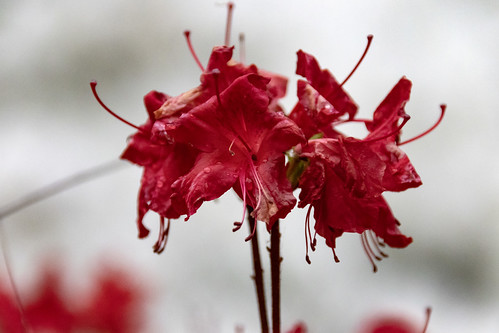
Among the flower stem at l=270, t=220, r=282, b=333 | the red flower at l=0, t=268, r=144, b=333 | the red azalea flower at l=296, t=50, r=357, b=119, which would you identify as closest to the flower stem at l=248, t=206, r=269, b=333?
the flower stem at l=270, t=220, r=282, b=333

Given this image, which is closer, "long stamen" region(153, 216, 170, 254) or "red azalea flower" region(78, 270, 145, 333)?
"long stamen" region(153, 216, 170, 254)

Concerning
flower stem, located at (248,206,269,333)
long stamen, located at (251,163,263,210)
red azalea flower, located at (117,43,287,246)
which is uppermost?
red azalea flower, located at (117,43,287,246)

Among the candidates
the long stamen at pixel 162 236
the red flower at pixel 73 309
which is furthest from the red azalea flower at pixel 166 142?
the red flower at pixel 73 309

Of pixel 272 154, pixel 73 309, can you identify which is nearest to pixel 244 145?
pixel 272 154

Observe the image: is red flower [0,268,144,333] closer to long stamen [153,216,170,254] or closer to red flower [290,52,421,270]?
long stamen [153,216,170,254]

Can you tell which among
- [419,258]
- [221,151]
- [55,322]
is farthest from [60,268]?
[419,258]

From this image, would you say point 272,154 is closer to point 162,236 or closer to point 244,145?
point 244,145

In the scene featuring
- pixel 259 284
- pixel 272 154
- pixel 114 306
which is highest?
pixel 272 154
